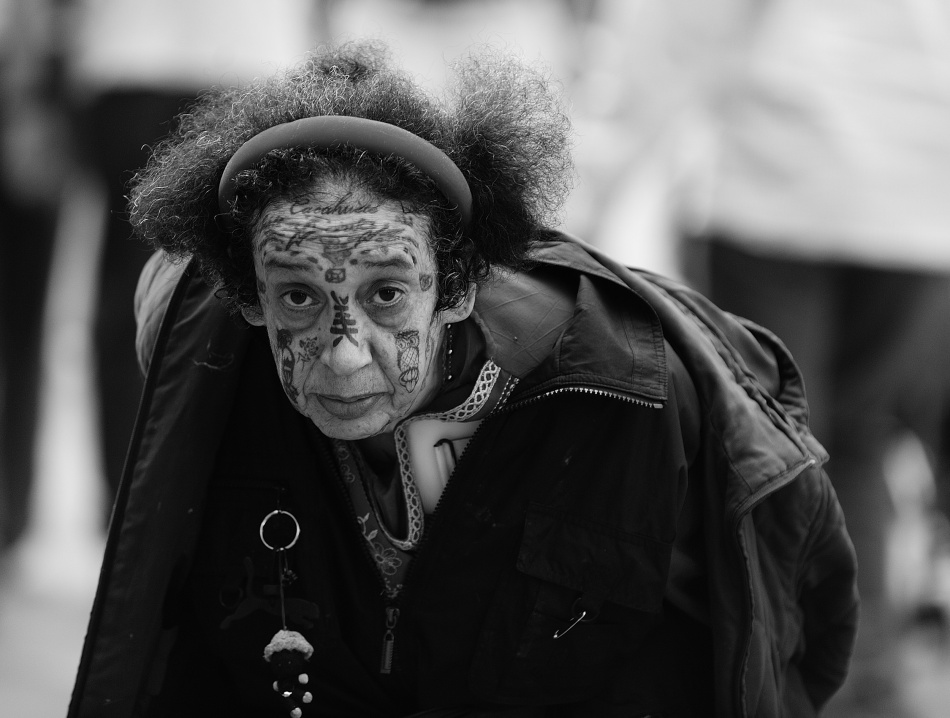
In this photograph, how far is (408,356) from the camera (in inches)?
80.6

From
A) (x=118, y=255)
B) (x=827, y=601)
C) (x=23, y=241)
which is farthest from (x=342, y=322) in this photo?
(x=23, y=241)

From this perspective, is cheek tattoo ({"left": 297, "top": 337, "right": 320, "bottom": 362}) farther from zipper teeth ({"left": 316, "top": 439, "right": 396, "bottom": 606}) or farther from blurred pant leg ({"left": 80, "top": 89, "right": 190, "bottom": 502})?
blurred pant leg ({"left": 80, "top": 89, "right": 190, "bottom": 502})

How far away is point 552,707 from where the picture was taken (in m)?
2.36

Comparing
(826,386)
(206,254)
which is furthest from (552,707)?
(826,386)

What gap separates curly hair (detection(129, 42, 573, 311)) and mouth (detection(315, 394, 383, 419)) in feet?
0.63

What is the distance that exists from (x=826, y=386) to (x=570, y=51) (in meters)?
1.51

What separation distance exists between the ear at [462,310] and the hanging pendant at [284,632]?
1.46 feet

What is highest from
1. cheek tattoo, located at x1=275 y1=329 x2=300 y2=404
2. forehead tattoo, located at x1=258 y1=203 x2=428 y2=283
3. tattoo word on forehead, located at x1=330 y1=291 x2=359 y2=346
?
forehead tattoo, located at x1=258 y1=203 x2=428 y2=283

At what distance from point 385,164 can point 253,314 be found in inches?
14.5

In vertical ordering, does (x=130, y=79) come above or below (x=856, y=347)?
above

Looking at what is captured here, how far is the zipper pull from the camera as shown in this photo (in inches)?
90.5

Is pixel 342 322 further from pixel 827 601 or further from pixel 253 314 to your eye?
pixel 827 601

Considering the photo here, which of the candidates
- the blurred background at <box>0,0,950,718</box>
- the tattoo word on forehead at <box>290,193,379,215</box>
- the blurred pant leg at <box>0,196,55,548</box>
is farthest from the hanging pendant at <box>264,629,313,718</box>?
the blurred pant leg at <box>0,196,55,548</box>

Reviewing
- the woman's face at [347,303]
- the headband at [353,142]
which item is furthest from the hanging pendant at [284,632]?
the headband at [353,142]
